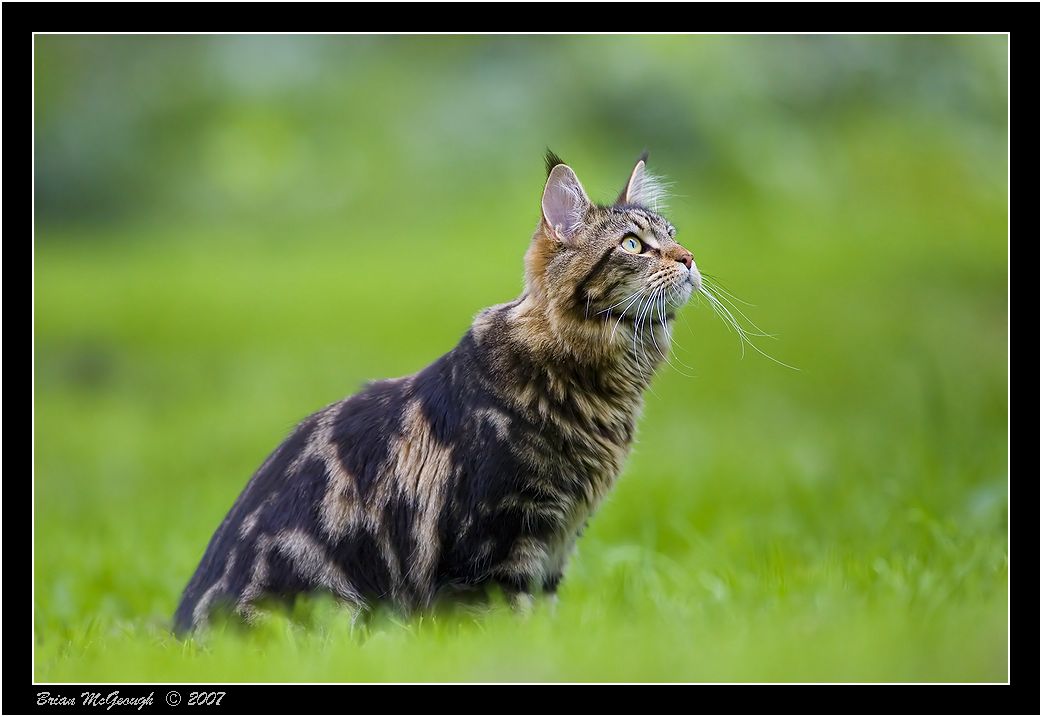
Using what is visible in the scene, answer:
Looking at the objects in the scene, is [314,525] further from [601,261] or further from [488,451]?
[601,261]

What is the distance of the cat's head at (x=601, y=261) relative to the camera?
4.38 meters

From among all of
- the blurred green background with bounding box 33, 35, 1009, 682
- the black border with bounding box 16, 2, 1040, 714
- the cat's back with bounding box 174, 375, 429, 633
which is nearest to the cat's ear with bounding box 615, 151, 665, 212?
the black border with bounding box 16, 2, 1040, 714

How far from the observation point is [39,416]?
33.6 ft

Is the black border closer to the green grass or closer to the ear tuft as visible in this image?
the green grass

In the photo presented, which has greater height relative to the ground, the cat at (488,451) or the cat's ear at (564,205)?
the cat's ear at (564,205)

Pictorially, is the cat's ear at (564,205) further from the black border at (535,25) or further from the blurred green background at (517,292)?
the blurred green background at (517,292)

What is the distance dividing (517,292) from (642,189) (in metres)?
5.64

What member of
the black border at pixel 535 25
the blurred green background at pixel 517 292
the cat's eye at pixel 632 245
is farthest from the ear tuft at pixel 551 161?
the blurred green background at pixel 517 292

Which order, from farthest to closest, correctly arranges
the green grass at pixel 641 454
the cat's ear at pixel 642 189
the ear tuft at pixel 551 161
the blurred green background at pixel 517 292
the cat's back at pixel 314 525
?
the cat's ear at pixel 642 189 → the ear tuft at pixel 551 161 → the cat's back at pixel 314 525 → the blurred green background at pixel 517 292 → the green grass at pixel 641 454

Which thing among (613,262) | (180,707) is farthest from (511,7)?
(180,707)

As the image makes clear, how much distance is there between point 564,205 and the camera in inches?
176

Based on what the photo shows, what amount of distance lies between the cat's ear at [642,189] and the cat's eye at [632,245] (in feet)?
1.19

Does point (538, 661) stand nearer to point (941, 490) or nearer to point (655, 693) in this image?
point (655, 693)

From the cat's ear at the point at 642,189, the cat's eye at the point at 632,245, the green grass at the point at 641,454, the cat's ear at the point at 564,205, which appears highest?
the cat's ear at the point at 642,189
